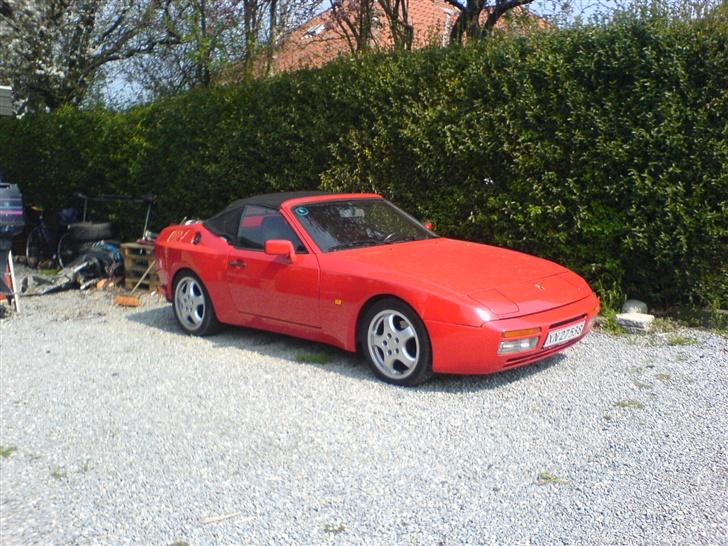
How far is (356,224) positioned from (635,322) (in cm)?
268

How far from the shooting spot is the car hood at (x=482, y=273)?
567 cm

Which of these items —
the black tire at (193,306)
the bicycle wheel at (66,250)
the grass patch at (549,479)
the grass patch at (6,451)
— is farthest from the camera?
the bicycle wheel at (66,250)

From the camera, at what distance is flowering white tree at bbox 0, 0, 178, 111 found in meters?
16.3

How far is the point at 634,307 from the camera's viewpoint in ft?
25.3

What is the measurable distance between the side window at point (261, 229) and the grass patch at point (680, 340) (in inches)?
129

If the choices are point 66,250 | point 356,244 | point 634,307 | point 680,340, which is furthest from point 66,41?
point 680,340

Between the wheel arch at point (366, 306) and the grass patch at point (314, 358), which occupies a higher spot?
the wheel arch at point (366, 306)

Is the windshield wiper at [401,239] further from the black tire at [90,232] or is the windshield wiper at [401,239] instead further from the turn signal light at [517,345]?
the black tire at [90,232]

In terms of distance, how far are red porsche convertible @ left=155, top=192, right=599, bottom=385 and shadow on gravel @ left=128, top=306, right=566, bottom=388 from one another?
0.21 m

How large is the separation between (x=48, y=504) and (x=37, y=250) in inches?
405

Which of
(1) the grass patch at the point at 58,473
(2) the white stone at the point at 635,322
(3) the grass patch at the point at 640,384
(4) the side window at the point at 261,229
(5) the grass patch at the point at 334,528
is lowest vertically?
(1) the grass patch at the point at 58,473

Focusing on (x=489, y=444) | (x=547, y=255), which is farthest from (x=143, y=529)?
(x=547, y=255)

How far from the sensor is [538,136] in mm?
7996

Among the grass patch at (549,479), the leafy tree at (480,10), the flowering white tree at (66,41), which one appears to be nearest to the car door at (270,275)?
the grass patch at (549,479)
